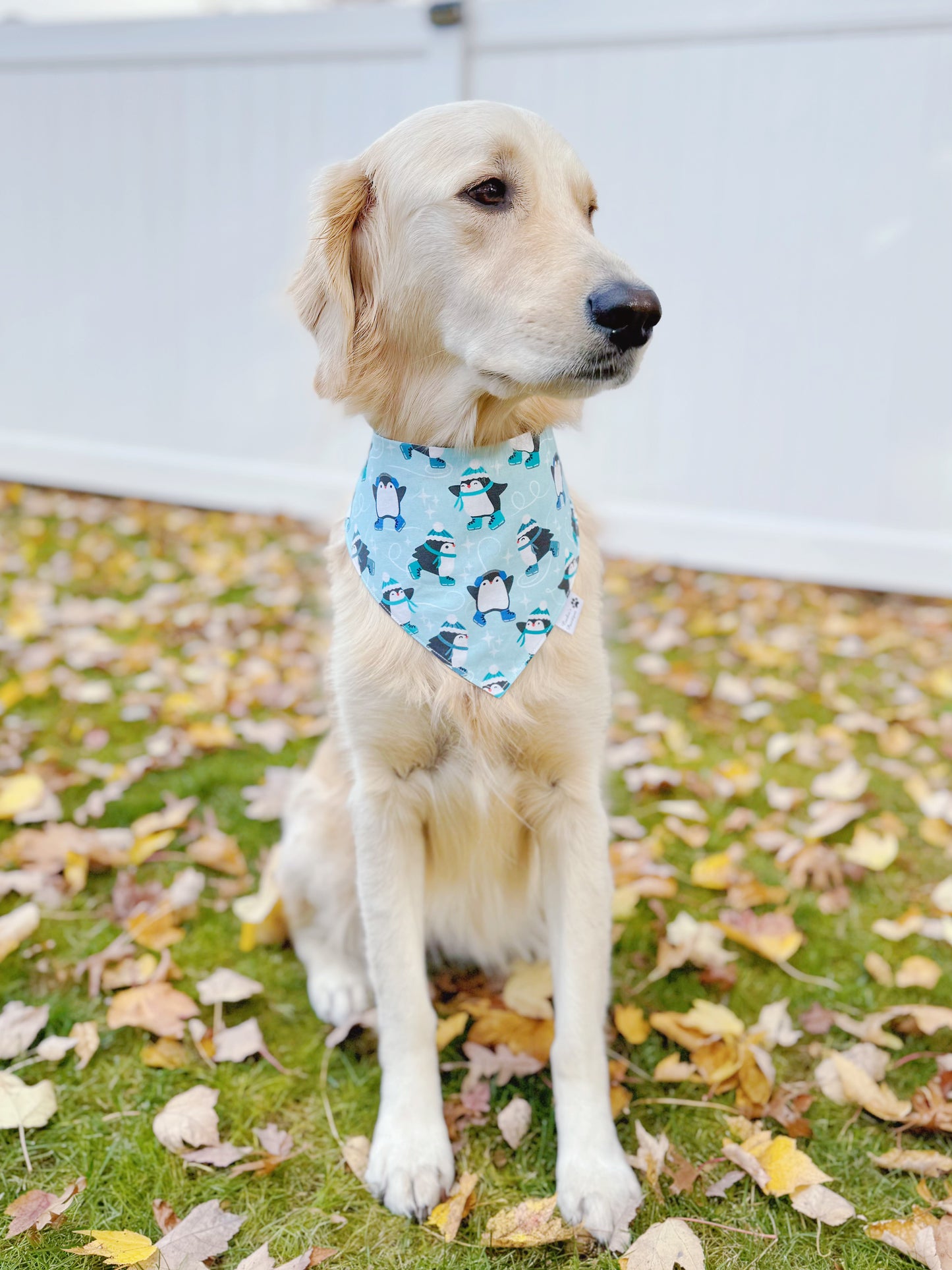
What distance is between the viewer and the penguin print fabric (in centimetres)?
176

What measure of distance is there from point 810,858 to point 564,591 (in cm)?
135

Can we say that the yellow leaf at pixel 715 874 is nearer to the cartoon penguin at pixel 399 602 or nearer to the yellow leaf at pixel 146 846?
the cartoon penguin at pixel 399 602

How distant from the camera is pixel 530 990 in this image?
2188mm

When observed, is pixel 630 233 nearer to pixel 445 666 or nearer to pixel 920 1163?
pixel 445 666

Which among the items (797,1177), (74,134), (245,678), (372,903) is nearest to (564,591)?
(372,903)

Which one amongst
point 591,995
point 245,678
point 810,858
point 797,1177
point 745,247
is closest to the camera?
Result: point 797,1177

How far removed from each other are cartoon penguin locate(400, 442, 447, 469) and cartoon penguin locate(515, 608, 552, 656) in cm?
32

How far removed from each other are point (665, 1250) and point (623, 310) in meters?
1.50

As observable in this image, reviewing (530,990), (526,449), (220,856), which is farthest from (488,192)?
(220,856)

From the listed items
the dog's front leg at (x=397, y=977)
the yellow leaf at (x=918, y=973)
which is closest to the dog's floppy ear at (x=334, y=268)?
the dog's front leg at (x=397, y=977)

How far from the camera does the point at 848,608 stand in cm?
473

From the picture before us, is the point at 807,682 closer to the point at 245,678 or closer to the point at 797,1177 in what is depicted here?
the point at 245,678

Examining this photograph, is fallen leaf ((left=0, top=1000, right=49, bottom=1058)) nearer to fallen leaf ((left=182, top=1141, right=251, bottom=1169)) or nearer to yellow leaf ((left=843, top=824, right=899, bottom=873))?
fallen leaf ((left=182, top=1141, right=251, bottom=1169))

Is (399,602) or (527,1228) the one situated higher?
(399,602)
